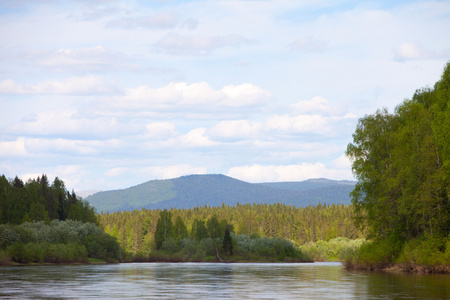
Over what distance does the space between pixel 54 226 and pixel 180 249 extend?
60754mm

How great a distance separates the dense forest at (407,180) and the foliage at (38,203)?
316 ft

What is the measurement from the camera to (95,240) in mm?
154625

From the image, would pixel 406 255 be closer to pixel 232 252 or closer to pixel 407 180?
pixel 407 180

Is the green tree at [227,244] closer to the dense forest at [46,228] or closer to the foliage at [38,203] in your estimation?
the dense forest at [46,228]

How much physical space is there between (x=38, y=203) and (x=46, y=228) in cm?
1850

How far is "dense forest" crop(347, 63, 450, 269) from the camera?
6756 centimetres

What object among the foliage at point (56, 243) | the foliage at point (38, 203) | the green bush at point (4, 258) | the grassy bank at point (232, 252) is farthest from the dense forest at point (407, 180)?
the grassy bank at point (232, 252)

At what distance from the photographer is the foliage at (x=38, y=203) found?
156250 mm

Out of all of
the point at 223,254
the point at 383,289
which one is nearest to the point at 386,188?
the point at 383,289

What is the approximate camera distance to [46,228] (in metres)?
143

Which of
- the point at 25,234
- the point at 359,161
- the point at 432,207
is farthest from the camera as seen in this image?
the point at 25,234

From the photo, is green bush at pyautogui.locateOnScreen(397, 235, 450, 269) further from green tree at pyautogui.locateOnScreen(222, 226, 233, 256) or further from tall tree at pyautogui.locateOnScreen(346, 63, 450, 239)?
green tree at pyautogui.locateOnScreen(222, 226, 233, 256)

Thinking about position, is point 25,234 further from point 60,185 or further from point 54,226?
point 60,185

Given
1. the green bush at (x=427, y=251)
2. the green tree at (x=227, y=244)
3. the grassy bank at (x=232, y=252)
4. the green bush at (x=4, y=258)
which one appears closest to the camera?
the green bush at (x=427, y=251)
